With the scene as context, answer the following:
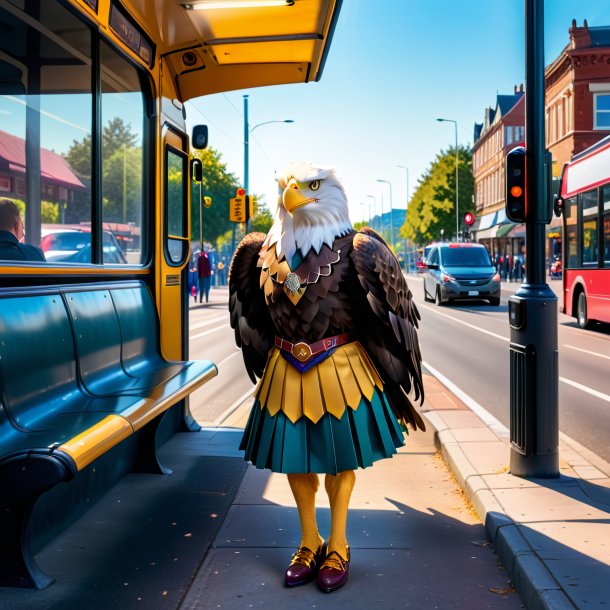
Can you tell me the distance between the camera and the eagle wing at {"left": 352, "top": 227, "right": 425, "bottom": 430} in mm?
3328

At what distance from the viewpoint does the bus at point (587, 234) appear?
14.2 meters

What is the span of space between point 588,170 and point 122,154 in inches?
475

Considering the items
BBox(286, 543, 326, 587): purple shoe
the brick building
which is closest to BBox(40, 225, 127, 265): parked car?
BBox(286, 543, 326, 587): purple shoe

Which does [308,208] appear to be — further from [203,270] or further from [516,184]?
[203,270]

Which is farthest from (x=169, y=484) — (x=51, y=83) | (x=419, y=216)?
(x=419, y=216)

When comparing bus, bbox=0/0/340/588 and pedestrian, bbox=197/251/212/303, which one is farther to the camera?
pedestrian, bbox=197/251/212/303

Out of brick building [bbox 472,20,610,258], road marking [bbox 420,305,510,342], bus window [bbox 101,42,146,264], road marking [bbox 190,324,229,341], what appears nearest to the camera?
bus window [bbox 101,42,146,264]

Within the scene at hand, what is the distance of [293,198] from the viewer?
129 inches

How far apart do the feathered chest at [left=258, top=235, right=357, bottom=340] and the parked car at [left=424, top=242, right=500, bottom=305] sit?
20412 millimetres

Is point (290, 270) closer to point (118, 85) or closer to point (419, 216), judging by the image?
point (118, 85)

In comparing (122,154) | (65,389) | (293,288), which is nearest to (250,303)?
(293,288)

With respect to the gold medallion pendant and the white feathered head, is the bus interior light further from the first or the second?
the gold medallion pendant

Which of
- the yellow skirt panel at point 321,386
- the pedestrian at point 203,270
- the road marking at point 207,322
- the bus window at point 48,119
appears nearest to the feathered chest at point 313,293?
the yellow skirt panel at point 321,386

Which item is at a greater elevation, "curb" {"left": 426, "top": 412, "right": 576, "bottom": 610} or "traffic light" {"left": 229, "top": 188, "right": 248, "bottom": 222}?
"traffic light" {"left": 229, "top": 188, "right": 248, "bottom": 222}
